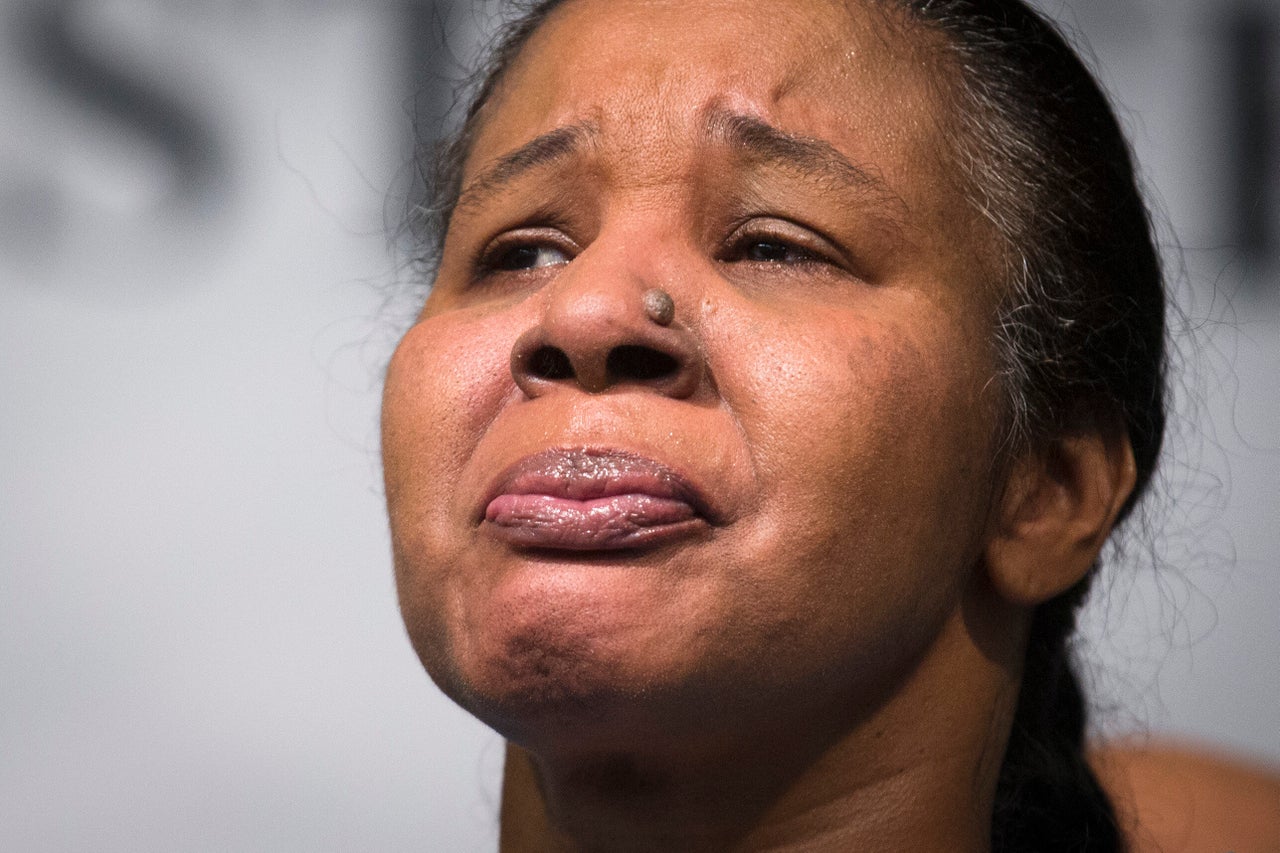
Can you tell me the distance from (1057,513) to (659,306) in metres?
0.33

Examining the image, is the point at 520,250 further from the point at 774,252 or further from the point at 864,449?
the point at 864,449

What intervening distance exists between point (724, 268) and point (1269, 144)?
3.06 feet

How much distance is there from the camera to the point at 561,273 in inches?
33.2

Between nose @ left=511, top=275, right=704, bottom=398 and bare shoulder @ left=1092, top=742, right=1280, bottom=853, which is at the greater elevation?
nose @ left=511, top=275, right=704, bottom=398

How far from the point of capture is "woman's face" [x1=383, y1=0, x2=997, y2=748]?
2.43ft

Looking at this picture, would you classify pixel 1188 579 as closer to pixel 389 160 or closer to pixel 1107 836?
pixel 1107 836

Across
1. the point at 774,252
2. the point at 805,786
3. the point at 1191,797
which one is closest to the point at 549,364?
the point at 774,252

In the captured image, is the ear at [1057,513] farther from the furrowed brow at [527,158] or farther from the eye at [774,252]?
the furrowed brow at [527,158]

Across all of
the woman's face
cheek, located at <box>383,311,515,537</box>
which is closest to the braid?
the woman's face

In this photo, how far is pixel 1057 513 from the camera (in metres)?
0.93

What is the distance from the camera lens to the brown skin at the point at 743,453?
0.75 meters

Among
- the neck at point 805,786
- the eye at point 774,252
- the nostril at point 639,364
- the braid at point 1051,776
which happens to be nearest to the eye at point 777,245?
the eye at point 774,252

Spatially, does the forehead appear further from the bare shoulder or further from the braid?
the bare shoulder

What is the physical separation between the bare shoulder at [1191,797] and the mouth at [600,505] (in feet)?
2.30
